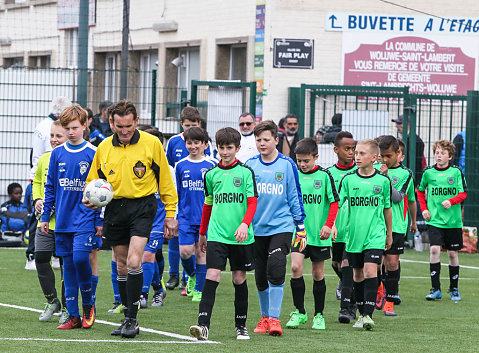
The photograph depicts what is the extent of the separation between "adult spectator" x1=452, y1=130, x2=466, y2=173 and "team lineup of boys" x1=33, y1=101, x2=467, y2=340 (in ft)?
26.5

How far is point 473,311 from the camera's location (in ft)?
36.4

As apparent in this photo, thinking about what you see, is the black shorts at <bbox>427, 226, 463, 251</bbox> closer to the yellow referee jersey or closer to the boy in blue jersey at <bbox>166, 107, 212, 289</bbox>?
the boy in blue jersey at <bbox>166, 107, 212, 289</bbox>

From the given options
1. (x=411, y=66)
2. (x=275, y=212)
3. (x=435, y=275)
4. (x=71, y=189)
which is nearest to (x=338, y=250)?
(x=275, y=212)

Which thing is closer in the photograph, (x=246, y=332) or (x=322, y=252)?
(x=246, y=332)

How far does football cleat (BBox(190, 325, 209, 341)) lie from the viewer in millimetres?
8203

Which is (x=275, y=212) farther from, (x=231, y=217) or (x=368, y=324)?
(x=368, y=324)

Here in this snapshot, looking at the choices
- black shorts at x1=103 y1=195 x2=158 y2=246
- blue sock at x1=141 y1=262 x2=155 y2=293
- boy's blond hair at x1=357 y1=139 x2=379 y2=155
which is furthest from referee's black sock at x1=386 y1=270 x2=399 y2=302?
black shorts at x1=103 y1=195 x2=158 y2=246

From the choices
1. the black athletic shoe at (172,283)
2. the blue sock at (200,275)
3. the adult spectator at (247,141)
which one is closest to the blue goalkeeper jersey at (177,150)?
the adult spectator at (247,141)

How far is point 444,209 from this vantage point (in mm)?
12594

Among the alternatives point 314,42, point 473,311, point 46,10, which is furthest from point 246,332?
point 46,10

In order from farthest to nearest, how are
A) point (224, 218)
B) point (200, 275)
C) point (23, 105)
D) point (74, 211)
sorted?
point (23, 105)
point (200, 275)
point (74, 211)
point (224, 218)

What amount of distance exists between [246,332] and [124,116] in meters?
2.04

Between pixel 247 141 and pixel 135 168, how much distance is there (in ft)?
15.7

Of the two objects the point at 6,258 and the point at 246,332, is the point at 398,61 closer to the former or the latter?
the point at 6,258
